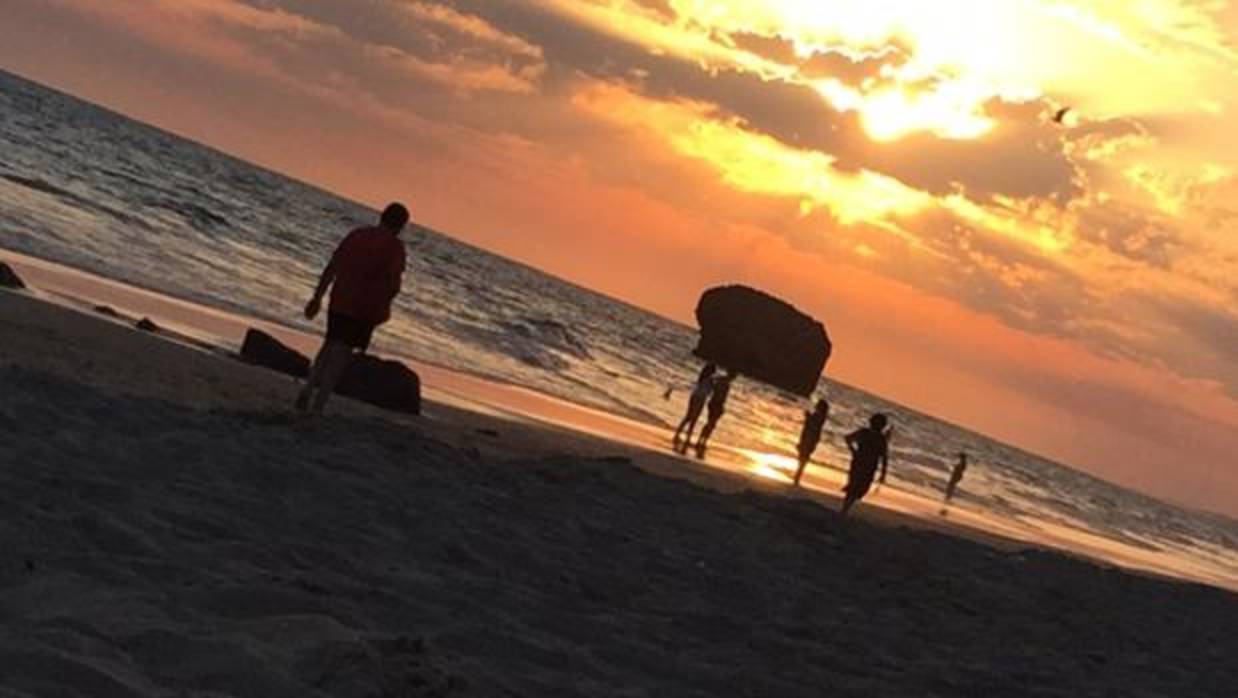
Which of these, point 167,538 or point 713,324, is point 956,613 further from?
point 713,324

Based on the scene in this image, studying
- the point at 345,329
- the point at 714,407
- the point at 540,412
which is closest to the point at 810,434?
the point at 714,407

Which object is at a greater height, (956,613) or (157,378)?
(956,613)

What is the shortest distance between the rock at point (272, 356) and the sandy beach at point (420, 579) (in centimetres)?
255

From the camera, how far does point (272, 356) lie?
1841 cm

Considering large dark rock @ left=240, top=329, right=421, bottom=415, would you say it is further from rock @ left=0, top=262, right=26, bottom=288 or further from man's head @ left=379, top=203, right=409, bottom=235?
rock @ left=0, top=262, right=26, bottom=288

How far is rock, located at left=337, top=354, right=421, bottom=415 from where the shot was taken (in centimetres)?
1669

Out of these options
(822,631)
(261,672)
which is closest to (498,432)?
(822,631)

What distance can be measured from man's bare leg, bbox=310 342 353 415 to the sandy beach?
0.24m

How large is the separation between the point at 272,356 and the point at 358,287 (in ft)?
22.1

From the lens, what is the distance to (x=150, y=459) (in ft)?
28.0

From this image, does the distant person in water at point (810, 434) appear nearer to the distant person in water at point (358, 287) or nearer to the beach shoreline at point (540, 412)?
the beach shoreline at point (540, 412)

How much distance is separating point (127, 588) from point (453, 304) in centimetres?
5781

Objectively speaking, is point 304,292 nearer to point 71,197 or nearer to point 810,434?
point 71,197

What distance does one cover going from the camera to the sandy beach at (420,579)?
5555mm
